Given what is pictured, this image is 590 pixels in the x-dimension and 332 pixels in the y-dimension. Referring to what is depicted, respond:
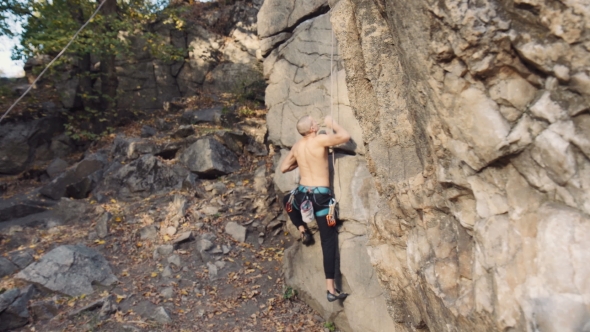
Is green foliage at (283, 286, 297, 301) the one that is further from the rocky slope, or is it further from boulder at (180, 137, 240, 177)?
boulder at (180, 137, 240, 177)

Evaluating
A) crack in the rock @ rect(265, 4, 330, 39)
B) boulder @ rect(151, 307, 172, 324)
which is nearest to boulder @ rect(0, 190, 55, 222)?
boulder @ rect(151, 307, 172, 324)

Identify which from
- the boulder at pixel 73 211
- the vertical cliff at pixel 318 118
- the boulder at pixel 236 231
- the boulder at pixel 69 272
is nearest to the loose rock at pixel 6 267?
the boulder at pixel 69 272

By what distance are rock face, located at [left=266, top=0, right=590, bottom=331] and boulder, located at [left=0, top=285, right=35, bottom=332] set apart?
18.0 ft

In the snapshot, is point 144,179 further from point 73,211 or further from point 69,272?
point 69,272

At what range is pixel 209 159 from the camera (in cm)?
1068

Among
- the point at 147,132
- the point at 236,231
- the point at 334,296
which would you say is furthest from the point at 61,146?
the point at 334,296

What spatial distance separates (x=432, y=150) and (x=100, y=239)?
7160 mm

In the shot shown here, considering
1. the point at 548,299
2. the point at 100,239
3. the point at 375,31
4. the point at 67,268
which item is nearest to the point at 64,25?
the point at 100,239

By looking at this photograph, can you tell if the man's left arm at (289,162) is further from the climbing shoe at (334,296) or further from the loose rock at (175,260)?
the loose rock at (175,260)

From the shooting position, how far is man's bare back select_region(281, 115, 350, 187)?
6.14 metres

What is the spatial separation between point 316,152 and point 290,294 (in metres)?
2.43

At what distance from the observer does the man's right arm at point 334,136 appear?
239 inches

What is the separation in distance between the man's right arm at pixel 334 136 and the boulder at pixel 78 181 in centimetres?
696

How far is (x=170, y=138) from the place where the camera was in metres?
12.4
